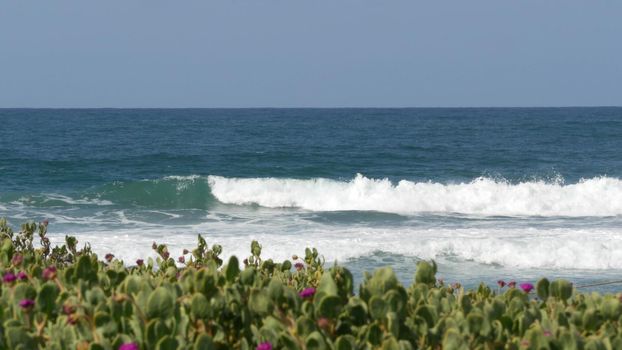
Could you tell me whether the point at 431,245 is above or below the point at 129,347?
below

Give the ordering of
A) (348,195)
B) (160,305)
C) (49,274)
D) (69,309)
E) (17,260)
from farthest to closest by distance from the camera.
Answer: (348,195), (17,260), (49,274), (69,309), (160,305)

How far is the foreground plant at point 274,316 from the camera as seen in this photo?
2234 millimetres

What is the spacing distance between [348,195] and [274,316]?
77.1 ft

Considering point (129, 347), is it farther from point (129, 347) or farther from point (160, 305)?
point (160, 305)

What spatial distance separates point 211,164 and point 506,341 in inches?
1248

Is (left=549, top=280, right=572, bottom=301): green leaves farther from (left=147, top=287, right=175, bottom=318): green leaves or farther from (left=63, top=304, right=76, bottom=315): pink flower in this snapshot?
(left=63, top=304, right=76, bottom=315): pink flower

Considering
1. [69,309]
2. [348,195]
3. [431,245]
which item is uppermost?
[69,309]

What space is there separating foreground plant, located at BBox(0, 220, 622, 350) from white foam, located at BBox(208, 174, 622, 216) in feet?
66.4

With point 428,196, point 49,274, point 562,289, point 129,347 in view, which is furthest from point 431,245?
point 129,347

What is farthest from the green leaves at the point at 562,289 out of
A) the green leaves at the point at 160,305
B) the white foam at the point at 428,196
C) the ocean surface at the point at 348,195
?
the white foam at the point at 428,196

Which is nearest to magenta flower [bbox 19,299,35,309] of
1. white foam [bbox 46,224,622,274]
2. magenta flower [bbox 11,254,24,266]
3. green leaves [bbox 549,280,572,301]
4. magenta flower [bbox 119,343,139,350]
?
magenta flower [bbox 119,343,139,350]

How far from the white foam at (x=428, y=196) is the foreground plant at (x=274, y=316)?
20225 mm

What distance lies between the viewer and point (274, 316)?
8.01 feet

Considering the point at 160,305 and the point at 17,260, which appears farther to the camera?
the point at 17,260
